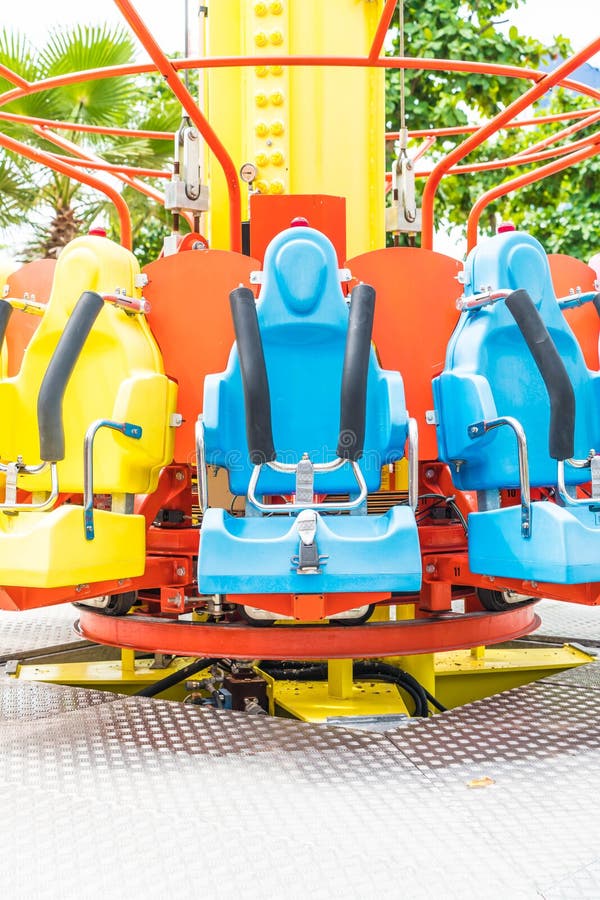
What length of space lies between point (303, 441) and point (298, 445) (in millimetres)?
18

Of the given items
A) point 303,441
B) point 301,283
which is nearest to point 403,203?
point 301,283

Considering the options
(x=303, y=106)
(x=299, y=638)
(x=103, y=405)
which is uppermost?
(x=303, y=106)

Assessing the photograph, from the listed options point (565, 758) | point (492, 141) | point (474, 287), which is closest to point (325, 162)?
point (474, 287)

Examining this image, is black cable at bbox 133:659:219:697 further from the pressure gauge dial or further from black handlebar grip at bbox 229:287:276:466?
the pressure gauge dial

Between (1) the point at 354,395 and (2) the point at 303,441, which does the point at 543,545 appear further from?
(2) the point at 303,441

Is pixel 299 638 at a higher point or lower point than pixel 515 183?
lower

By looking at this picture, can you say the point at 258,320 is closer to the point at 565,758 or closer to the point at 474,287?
the point at 474,287

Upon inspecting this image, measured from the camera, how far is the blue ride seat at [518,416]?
2.21 meters

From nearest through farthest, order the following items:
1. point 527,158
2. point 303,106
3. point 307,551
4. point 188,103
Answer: point 307,551, point 188,103, point 303,106, point 527,158

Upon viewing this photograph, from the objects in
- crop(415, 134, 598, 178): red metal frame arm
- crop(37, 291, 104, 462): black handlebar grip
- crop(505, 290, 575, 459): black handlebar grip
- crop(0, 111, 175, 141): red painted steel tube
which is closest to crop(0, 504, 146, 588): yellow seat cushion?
crop(37, 291, 104, 462): black handlebar grip

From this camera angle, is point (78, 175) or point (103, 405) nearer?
point (103, 405)

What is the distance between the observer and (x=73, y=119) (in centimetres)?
861

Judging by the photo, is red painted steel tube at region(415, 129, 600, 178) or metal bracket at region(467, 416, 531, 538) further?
red painted steel tube at region(415, 129, 600, 178)

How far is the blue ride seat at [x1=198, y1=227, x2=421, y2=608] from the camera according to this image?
2.13m
